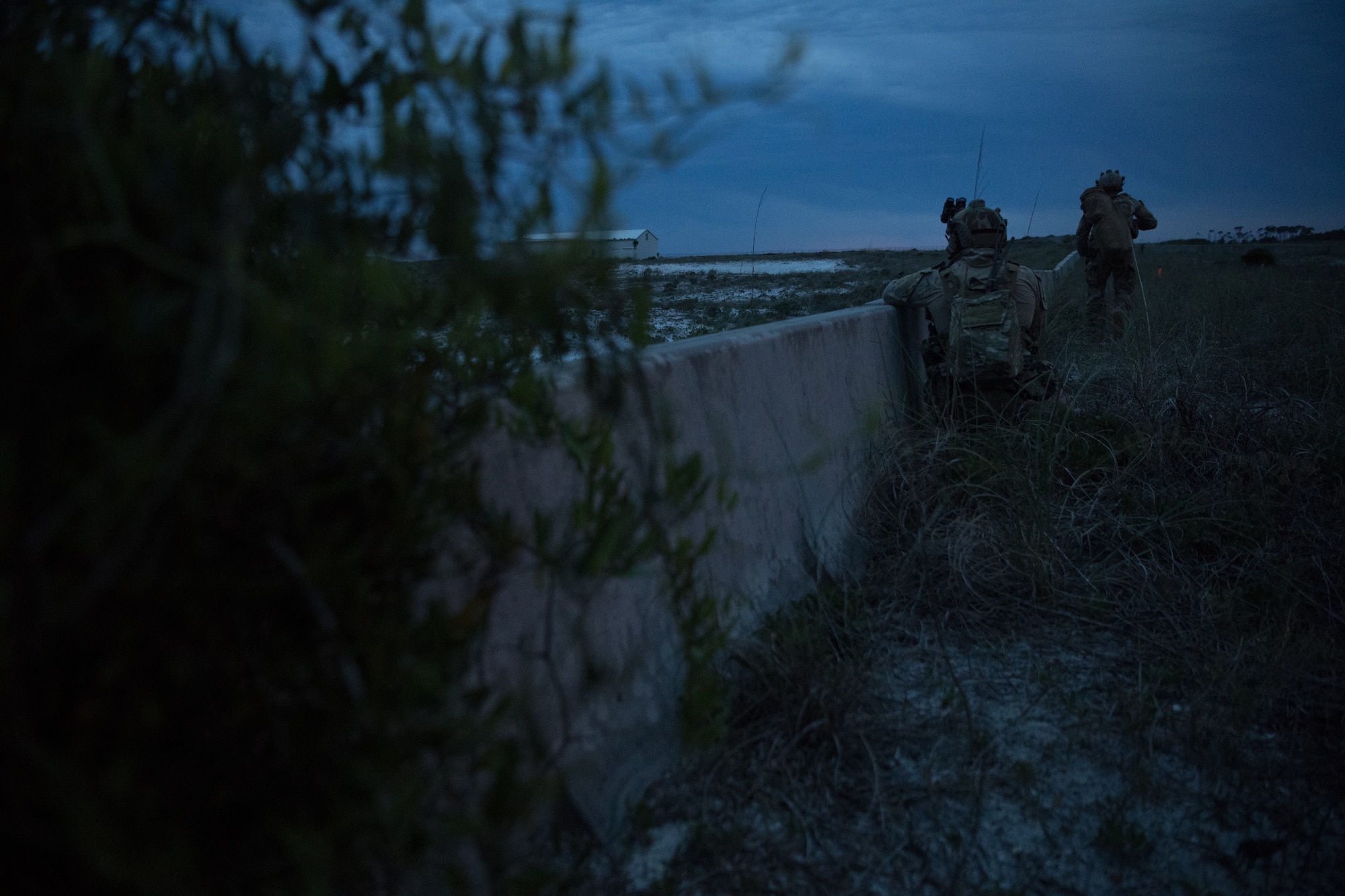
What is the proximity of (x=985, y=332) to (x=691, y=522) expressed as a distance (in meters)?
2.92

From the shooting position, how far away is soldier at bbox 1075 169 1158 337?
10.4 meters

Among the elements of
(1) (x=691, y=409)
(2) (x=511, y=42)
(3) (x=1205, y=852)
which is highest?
(2) (x=511, y=42)

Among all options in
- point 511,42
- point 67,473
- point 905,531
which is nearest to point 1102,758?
point 905,531

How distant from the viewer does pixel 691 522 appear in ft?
8.36

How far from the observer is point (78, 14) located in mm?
Result: 1380

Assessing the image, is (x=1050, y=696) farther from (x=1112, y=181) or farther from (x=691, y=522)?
(x=1112, y=181)

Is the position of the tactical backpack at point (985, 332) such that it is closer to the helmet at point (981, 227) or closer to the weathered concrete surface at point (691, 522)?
the helmet at point (981, 227)

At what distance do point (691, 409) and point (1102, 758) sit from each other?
150 cm

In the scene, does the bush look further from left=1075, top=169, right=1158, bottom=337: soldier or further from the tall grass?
left=1075, top=169, right=1158, bottom=337: soldier

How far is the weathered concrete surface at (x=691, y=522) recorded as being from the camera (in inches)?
73.5

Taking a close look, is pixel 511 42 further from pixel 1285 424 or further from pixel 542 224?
pixel 1285 424

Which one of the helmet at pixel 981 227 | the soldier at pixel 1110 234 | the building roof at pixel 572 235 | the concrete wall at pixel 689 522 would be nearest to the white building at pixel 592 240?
the building roof at pixel 572 235

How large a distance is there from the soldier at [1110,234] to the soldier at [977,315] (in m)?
5.71

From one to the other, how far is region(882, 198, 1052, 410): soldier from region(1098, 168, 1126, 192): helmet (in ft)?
21.2
